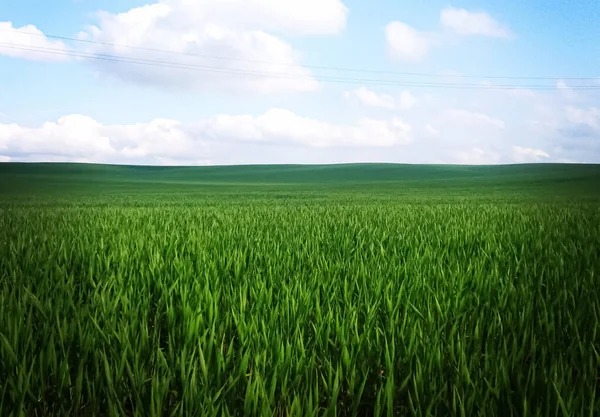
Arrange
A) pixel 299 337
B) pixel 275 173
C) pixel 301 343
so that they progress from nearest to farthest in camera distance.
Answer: pixel 301 343
pixel 299 337
pixel 275 173

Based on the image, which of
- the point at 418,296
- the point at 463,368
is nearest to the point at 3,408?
the point at 463,368

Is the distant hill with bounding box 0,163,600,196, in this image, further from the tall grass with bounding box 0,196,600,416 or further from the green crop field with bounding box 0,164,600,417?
the tall grass with bounding box 0,196,600,416

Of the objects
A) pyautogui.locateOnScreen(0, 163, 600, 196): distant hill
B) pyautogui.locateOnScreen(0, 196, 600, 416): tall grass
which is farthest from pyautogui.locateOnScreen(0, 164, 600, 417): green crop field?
pyautogui.locateOnScreen(0, 163, 600, 196): distant hill

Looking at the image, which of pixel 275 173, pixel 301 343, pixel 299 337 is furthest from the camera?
pixel 275 173

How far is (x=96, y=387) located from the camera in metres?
2.09

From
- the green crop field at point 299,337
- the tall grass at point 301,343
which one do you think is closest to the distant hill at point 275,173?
the green crop field at point 299,337

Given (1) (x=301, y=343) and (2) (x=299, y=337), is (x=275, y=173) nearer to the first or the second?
(2) (x=299, y=337)

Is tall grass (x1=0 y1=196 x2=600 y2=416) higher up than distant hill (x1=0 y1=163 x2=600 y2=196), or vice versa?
distant hill (x1=0 y1=163 x2=600 y2=196)

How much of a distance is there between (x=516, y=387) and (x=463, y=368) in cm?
23

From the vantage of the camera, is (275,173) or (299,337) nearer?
(299,337)

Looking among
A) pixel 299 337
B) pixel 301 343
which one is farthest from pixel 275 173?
pixel 301 343

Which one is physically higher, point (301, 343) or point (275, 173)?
point (275, 173)

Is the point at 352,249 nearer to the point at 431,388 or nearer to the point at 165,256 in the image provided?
the point at 165,256

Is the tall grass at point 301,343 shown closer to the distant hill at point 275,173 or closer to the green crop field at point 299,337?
the green crop field at point 299,337
